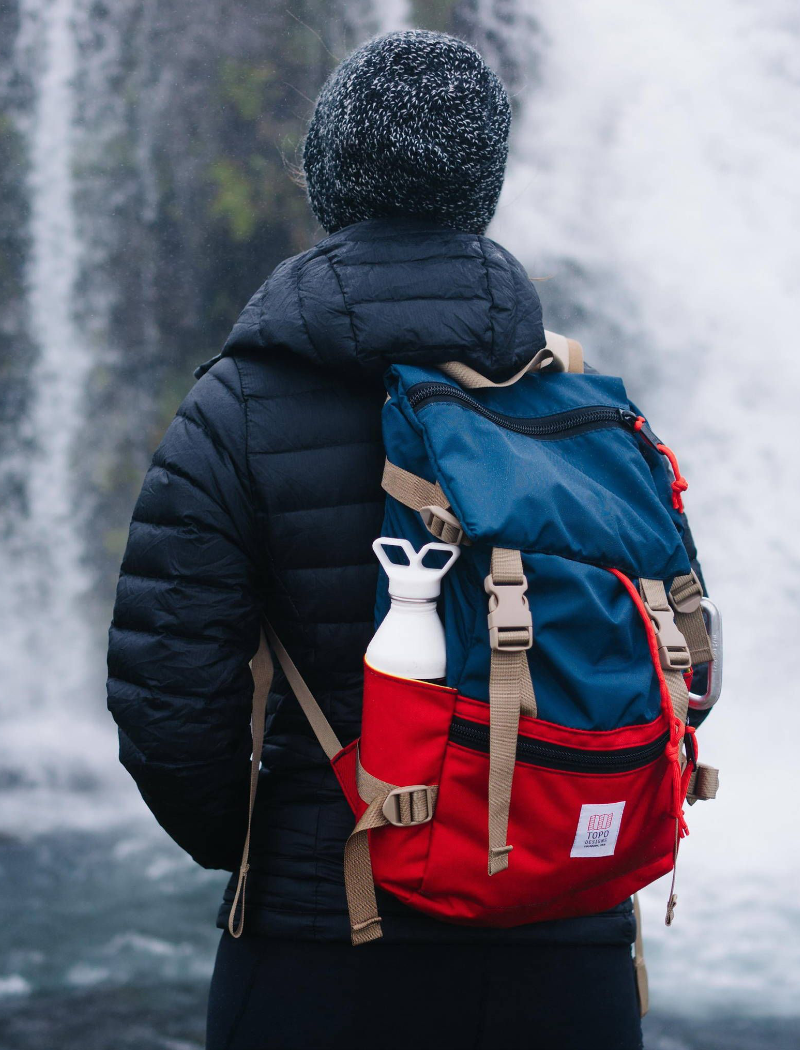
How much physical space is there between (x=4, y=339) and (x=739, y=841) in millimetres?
3921

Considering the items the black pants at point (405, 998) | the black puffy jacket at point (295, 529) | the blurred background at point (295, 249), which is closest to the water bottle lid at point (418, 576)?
the black puffy jacket at point (295, 529)

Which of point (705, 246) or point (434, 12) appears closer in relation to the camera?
point (434, 12)

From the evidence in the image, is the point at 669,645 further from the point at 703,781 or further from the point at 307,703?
the point at 307,703

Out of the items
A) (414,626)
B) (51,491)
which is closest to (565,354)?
(414,626)

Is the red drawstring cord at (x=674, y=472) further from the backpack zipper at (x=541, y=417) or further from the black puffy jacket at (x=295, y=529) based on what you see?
the black puffy jacket at (x=295, y=529)

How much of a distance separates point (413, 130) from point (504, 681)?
598 millimetres

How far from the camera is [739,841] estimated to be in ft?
12.1

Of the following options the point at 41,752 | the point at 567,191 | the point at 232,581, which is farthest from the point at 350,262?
the point at 41,752

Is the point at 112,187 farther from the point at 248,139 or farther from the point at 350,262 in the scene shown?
the point at 350,262

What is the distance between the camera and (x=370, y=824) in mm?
937

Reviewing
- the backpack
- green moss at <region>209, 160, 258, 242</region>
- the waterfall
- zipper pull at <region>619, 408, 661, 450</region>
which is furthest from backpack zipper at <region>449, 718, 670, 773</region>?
green moss at <region>209, 160, 258, 242</region>

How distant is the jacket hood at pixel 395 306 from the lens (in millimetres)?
998

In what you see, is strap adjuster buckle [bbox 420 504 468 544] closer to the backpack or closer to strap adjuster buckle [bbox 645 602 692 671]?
the backpack

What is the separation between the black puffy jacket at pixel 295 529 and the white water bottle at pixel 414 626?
0.13m
